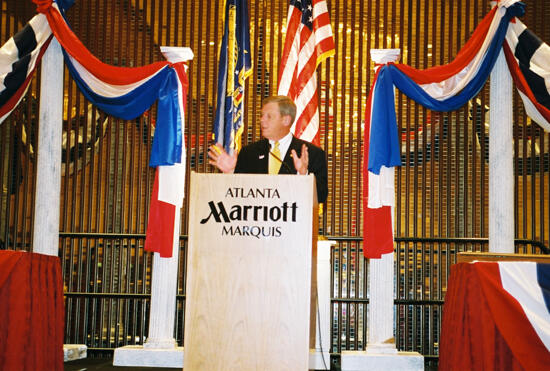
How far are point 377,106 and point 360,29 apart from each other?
159 centimetres

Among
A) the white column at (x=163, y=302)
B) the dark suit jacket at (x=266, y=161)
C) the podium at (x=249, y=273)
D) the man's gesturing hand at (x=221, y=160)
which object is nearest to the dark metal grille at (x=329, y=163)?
the white column at (x=163, y=302)

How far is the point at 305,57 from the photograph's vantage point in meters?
6.33

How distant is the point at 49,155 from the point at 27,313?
9.30 ft

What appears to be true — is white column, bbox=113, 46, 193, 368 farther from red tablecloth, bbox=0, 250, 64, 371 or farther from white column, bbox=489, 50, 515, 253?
white column, bbox=489, 50, 515, 253

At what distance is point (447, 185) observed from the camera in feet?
23.0

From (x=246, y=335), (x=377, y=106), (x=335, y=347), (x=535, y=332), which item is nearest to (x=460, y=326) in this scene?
(x=535, y=332)

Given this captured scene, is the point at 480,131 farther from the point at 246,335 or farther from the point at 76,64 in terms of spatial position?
the point at 246,335

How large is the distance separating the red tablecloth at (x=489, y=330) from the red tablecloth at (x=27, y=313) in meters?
2.39

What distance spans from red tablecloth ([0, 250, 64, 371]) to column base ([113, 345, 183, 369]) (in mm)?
1908

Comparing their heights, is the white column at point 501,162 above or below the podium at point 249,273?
above

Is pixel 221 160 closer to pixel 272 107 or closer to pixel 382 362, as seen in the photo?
pixel 272 107

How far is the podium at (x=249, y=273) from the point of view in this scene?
9.69 ft

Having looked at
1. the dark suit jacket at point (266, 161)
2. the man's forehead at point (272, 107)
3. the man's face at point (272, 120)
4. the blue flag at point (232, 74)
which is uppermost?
the blue flag at point (232, 74)

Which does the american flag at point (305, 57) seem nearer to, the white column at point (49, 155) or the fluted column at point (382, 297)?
the fluted column at point (382, 297)
